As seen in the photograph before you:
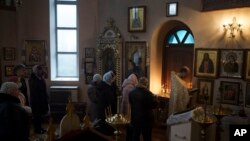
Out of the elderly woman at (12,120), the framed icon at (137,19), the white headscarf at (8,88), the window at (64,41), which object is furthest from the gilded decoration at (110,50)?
the elderly woman at (12,120)

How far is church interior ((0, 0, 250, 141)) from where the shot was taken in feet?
19.0

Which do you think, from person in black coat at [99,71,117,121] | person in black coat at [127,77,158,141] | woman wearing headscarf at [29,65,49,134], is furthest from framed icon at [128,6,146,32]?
person in black coat at [127,77,158,141]

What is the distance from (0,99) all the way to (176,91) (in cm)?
349

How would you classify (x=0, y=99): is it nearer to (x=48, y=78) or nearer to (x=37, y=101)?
(x=37, y=101)

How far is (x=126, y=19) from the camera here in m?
8.03

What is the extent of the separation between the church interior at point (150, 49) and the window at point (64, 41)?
1.2 inches

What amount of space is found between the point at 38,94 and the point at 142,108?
2730mm

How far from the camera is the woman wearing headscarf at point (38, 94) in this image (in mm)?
6375

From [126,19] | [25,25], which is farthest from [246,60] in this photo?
[25,25]

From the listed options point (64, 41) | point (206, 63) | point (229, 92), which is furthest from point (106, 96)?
point (64, 41)

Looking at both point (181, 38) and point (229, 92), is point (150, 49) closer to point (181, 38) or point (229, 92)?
point (181, 38)

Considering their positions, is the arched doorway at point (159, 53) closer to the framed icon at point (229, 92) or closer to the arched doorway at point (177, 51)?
the arched doorway at point (177, 51)

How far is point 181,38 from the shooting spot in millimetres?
7418

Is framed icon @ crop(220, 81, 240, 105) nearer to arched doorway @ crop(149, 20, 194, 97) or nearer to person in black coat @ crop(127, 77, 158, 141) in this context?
person in black coat @ crop(127, 77, 158, 141)
